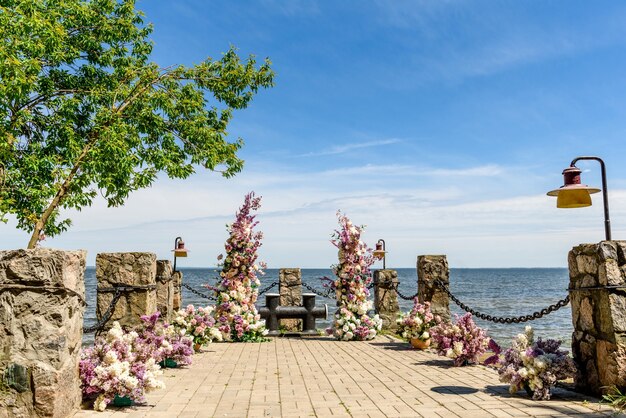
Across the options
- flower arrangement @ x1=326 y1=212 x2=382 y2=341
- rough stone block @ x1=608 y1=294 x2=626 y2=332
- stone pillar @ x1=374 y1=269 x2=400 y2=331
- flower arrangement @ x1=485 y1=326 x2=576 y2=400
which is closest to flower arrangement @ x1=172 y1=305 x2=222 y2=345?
flower arrangement @ x1=326 y1=212 x2=382 y2=341

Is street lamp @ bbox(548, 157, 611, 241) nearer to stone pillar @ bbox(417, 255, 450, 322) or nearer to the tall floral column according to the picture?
stone pillar @ bbox(417, 255, 450, 322)

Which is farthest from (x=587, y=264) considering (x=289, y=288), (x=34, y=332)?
(x=289, y=288)

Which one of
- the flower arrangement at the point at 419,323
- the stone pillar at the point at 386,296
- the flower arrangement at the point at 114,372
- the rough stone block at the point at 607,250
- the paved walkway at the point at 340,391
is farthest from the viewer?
the stone pillar at the point at 386,296

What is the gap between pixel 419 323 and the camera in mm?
10656

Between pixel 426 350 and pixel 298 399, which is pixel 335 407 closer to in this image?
pixel 298 399

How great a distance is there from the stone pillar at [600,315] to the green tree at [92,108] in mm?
11880

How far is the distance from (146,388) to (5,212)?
32.9 feet

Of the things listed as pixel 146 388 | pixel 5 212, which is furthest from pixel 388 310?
pixel 5 212

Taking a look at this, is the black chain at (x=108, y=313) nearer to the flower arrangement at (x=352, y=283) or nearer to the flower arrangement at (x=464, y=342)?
the flower arrangement at (x=464, y=342)

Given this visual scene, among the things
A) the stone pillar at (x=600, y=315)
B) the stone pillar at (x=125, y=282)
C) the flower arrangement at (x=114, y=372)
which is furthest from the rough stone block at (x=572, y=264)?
the stone pillar at (x=125, y=282)

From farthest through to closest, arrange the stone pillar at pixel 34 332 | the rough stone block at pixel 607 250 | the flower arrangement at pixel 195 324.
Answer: the flower arrangement at pixel 195 324 < the rough stone block at pixel 607 250 < the stone pillar at pixel 34 332

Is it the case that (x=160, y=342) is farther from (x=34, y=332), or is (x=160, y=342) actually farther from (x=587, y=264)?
(x=587, y=264)

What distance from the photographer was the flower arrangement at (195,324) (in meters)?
10.2

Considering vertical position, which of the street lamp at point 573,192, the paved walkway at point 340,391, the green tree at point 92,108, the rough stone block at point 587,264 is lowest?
the paved walkway at point 340,391
